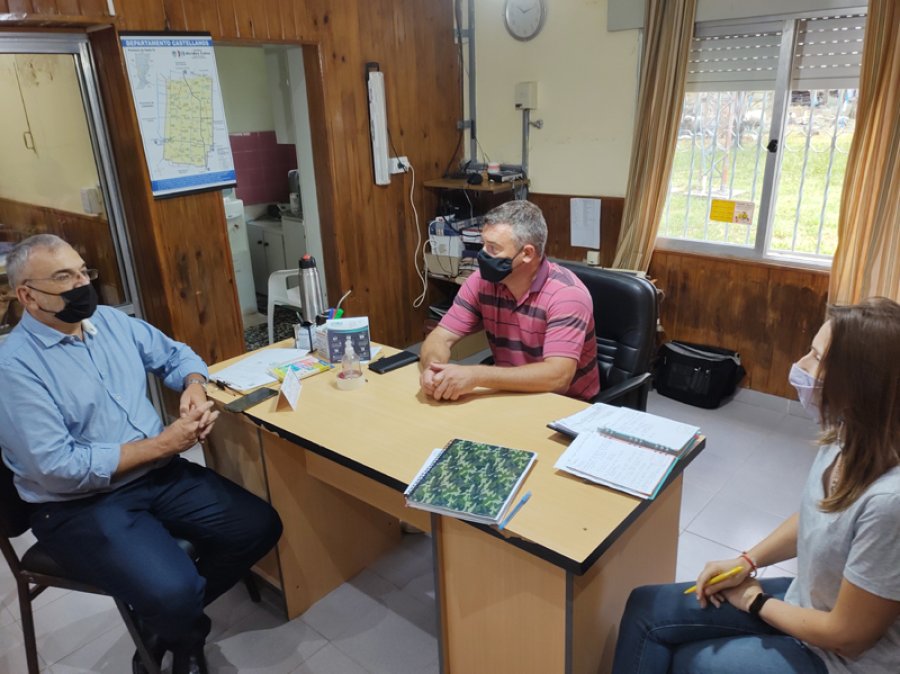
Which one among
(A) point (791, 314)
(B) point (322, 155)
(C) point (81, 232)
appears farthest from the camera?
(B) point (322, 155)

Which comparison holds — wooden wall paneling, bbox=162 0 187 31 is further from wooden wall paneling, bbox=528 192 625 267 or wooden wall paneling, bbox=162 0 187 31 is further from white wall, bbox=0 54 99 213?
wooden wall paneling, bbox=528 192 625 267

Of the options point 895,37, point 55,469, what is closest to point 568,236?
point 895,37

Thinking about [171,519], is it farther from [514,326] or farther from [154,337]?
[514,326]

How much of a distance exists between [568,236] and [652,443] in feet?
8.54

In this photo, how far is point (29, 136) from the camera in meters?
2.93

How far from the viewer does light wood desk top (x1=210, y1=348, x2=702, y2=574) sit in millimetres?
1377

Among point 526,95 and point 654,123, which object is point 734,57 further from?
point 526,95

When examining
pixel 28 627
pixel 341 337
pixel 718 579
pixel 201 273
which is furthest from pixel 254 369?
pixel 718 579

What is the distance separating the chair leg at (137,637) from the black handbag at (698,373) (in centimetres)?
281

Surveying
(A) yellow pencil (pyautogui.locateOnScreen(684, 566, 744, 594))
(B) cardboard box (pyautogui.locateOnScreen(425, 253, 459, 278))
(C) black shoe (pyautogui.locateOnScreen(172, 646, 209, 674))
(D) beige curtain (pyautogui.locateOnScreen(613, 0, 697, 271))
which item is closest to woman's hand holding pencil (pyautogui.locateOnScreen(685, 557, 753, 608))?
(A) yellow pencil (pyautogui.locateOnScreen(684, 566, 744, 594))

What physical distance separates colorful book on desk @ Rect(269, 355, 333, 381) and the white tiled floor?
80cm

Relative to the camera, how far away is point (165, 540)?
70.8 inches

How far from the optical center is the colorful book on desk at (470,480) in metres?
1.44

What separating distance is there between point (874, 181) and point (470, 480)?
2.49 meters
